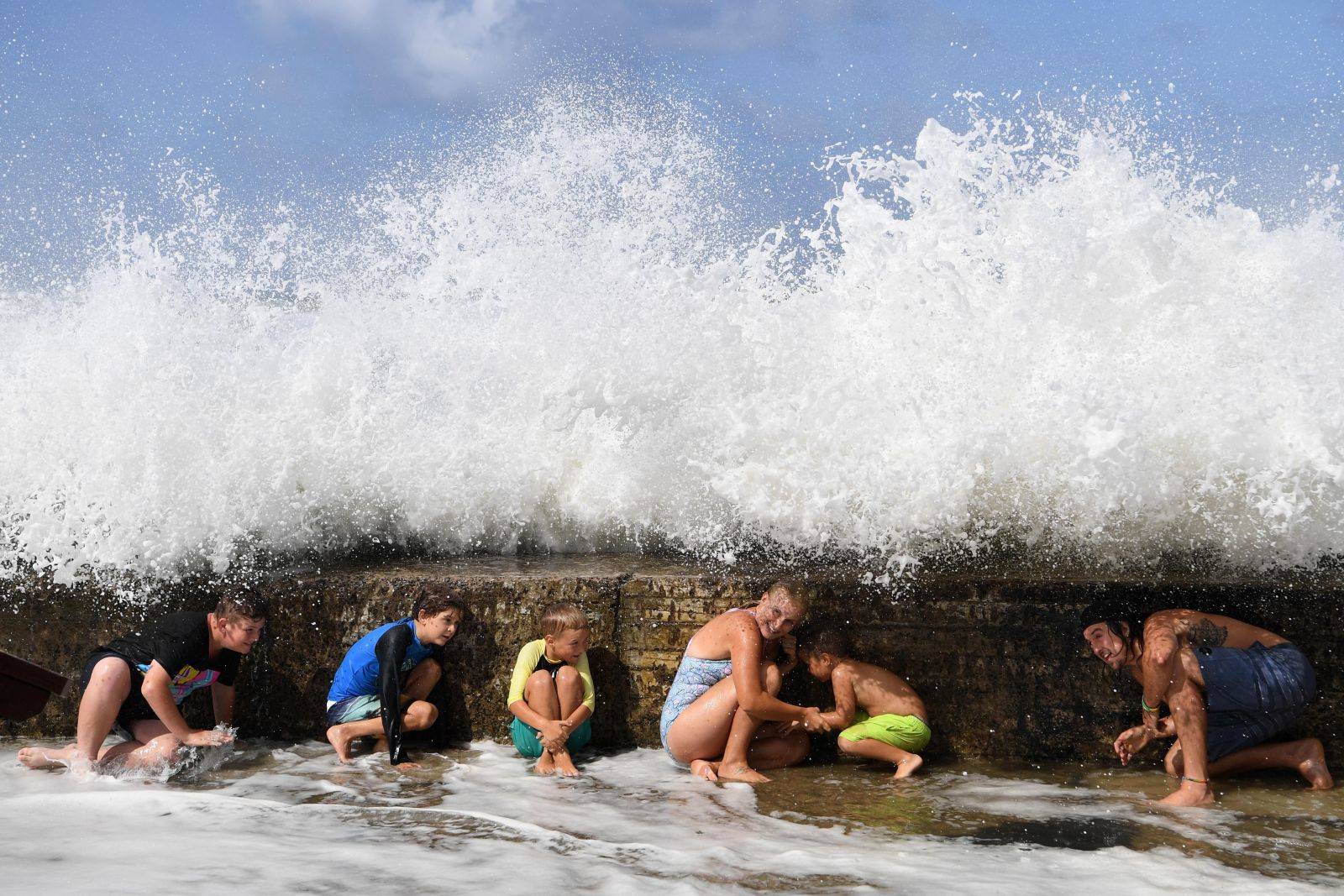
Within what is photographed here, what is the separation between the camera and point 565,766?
4.62 m

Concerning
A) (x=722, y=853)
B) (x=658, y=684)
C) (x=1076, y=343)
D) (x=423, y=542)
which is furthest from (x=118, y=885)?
(x=1076, y=343)

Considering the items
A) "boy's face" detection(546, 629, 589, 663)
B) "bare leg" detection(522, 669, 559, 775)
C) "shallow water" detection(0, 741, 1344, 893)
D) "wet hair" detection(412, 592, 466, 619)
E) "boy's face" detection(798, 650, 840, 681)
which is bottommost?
"shallow water" detection(0, 741, 1344, 893)

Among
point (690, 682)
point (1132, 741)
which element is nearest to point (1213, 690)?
point (1132, 741)

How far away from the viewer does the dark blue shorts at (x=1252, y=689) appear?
430 cm

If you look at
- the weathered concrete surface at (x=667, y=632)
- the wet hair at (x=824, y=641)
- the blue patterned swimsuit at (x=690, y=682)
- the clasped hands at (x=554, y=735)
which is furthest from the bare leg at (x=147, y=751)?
the wet hair at (x=824, y=641)

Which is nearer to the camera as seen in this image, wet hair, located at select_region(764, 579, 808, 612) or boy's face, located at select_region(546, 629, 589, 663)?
wet hair, located at select_region(764, 579, 808, 612)

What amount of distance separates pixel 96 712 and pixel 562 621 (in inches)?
78.7

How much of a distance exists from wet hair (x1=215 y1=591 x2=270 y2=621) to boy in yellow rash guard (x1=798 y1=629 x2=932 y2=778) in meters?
2.43

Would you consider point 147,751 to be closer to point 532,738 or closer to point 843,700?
point 532,738

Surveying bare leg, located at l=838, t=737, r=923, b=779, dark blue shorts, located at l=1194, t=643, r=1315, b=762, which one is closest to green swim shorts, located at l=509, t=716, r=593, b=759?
bare leg, located at l=838, t=737, r=923, b=779

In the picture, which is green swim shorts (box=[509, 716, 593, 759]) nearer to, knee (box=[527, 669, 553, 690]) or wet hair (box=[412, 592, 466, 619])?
knee (box=[527, 669, 553, 690])

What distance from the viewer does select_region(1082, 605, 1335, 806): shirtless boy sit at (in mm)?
4293

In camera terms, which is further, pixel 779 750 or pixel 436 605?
pixel 436 605

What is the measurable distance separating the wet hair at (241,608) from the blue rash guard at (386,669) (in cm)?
44
